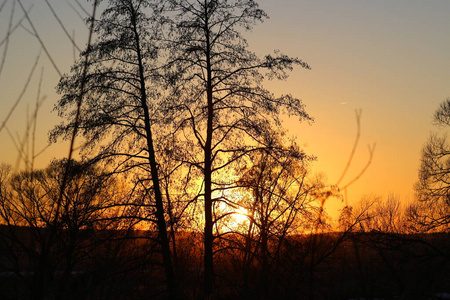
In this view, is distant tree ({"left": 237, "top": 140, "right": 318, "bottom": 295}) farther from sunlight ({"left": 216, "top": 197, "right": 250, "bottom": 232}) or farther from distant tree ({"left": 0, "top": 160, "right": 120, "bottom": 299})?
distant tree ({"left": 0, "top": 160, "right": 120, "bottom": 299})

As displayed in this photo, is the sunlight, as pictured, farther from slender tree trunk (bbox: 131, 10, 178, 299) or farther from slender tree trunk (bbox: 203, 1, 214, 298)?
slender tree trunk (bbox: 131, 10, 178, 299)

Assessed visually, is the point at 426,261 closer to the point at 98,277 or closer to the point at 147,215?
the point at 98,277

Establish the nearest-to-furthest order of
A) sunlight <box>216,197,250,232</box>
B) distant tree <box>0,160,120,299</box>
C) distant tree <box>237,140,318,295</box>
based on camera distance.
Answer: distant tree <box>0,160,120,299</box> < distant tree <box>237,140,318,295</box> < sunlight <box>216,197,250,232</box>

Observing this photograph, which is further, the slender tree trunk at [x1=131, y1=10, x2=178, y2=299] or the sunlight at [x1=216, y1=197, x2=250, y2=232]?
the sunlight at [x1=216, y1=197, x2=250, y2=232]

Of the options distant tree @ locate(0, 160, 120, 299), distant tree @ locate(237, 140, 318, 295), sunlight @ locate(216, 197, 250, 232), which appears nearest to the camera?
distant tree @ locate(0, 160, 120, 299)

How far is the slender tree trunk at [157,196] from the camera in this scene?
11617 mm

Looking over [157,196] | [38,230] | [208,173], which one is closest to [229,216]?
[208,173]

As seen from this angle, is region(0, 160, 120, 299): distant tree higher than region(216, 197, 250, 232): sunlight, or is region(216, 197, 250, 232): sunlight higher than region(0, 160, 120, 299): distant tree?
region(216, 197, 250, 232): sunlight

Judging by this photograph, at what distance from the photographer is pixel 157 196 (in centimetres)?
1211

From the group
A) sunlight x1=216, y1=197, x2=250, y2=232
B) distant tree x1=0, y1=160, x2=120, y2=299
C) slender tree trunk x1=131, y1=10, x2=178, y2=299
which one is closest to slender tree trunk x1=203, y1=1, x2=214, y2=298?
sunlight x1=216, y1=197, x2=250, y2=232

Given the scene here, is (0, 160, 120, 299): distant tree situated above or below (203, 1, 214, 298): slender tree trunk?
below

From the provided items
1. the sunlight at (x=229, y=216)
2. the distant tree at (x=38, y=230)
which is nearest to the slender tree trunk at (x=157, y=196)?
the sunlight at (x=229, y=216)

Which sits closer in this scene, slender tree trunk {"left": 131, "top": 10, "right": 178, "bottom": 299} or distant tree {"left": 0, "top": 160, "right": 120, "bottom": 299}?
distant tree {"left": 0, "top": 160, "right": 120, "bottom": 299}

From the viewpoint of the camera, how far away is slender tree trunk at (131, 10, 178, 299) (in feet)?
38.1
